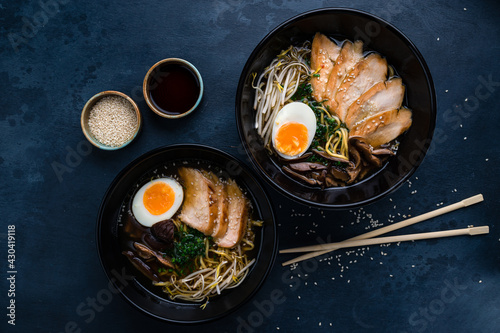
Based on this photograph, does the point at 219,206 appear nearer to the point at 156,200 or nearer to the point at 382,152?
the point at 156,200

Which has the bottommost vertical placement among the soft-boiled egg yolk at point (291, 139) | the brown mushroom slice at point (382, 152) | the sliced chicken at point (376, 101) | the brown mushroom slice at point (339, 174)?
the brown mushroom slice at point (339, 174)

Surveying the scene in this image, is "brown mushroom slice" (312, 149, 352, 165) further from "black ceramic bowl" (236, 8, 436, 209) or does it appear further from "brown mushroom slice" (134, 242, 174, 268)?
"brown mushroom slice" (134, 242, 174, 268)

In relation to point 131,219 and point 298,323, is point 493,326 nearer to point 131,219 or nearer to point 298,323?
point 298,323

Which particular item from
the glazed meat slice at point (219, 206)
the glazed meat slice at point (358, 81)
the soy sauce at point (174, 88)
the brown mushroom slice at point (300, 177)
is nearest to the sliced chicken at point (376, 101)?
the glazed meat slice at point (358, 81)

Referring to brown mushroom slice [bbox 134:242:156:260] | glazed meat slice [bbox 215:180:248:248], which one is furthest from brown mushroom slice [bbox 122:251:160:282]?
glazed meat slice [bbox 215:180:248:248]

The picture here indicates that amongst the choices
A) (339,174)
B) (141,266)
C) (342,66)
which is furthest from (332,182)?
(141,266)

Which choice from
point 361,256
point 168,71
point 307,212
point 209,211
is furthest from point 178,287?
point 168,71

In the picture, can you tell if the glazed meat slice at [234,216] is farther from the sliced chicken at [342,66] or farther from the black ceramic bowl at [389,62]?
the sliced chicken at [342,66]
